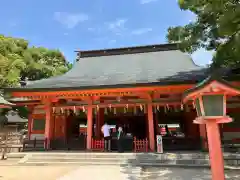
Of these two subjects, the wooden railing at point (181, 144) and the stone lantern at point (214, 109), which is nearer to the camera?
the stone lantern at point (214, 109)

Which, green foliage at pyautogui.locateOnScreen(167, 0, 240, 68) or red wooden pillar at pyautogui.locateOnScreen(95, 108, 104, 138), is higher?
green foliage at pyautogui.locateOnScreen(167, 0, 240, 68)

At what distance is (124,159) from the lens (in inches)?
344

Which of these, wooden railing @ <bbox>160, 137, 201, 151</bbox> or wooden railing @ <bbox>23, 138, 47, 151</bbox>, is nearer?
wooden railing @ <bbox>160, 137, 201, 151</bbox>

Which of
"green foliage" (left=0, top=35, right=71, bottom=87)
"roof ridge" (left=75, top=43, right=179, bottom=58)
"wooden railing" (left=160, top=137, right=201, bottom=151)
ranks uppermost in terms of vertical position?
"green foliage" (left=0, top=35, right=71, bottom=87)

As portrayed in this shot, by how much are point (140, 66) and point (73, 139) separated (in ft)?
21.2

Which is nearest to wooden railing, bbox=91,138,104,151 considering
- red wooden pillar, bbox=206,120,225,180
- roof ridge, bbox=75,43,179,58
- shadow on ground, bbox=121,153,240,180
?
shadow on ground, bbox=121,153,240,180

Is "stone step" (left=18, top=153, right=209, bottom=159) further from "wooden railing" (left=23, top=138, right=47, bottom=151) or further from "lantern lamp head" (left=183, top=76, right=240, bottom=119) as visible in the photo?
"lantern lamp head" (left=183, top=76, right=240, bottom=119)

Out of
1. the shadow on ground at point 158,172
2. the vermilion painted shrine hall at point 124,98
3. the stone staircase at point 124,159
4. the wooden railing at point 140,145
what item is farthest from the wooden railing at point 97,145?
the shadow on ground at point 158,172

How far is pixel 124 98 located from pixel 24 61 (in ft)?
64.0

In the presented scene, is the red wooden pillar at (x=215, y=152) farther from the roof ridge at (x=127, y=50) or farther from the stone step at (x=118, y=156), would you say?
the roof ridge at (x=127, y=50)

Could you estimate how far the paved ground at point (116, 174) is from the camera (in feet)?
21.1

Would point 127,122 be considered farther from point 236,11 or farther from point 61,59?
point 61,59

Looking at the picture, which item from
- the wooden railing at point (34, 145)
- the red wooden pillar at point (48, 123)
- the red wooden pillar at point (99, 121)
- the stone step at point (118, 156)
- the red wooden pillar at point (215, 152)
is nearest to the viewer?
the red wooden pillar at point (215, 152)

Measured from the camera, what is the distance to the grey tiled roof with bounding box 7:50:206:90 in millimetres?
10192
